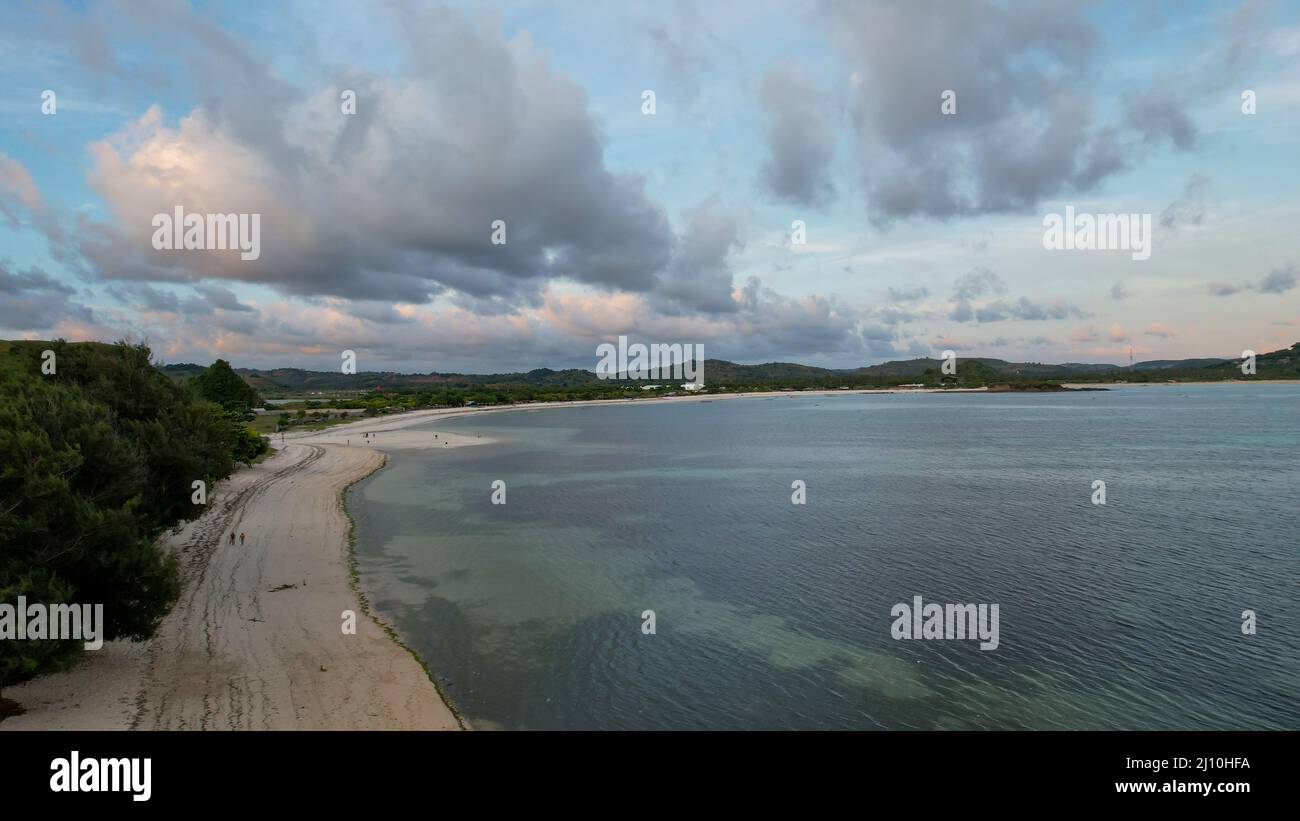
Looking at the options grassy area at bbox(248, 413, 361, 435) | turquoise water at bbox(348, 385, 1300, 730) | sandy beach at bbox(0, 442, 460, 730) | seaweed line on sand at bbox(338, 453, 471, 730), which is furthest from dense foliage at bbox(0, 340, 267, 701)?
grassy area at bbox(248, 413, 361, 435)

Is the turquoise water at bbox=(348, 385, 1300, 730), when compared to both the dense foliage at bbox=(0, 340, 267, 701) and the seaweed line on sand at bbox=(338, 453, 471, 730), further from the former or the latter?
the dense foliage at bbox=(0, 340, 267, 701)

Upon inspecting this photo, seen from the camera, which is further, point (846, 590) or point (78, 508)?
point (846, 590)

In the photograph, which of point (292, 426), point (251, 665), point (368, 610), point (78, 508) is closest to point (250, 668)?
point (251, 665)

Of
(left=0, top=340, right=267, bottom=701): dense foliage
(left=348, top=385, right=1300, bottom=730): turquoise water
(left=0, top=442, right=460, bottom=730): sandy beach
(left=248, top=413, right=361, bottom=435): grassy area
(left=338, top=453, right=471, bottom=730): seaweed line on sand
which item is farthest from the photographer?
(left=248, top=413, right=361, bottom=435): grassy area

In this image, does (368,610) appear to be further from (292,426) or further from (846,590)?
(292,426)

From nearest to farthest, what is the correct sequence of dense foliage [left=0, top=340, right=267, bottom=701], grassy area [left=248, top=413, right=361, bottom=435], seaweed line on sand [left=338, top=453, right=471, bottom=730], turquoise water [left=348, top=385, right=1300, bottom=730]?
dense foliage [left=0, top=340, right=267, bottom=701], seaweed line on sand [left=338, top=453, right=471, bottom=730], turquoise water [left=348, top=385, right=1300, bottom=730], grassy area [left=248, top=413, right=361, bottom=435]

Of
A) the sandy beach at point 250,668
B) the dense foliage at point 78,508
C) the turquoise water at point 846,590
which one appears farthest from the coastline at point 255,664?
the turquoise water at point 846,590
